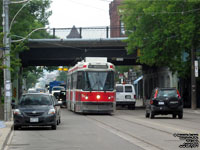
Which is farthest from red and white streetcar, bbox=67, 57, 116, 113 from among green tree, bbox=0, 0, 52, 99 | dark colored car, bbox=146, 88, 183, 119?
dark colored car, bbox=146, 88, 183, 119

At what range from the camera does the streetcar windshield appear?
37.5m

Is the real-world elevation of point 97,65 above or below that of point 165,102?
above

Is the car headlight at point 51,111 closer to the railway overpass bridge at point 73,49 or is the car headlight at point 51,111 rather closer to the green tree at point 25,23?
the green tree at point 25,23

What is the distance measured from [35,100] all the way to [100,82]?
43.0 feet

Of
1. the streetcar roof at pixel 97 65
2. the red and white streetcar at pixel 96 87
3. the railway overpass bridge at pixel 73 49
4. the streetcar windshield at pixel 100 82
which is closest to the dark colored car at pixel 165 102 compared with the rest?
the red and white streetcar at pixel 96 87

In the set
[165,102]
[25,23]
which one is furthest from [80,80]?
[25,23]

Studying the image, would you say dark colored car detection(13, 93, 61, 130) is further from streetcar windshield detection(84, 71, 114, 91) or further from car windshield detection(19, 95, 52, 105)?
streetcar windshield detection(84, 71, 114, 91)

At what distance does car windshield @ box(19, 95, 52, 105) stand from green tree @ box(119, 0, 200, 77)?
21993 mm

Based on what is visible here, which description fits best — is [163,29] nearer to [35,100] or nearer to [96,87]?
[96,87]

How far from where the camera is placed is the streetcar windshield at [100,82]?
3753cm

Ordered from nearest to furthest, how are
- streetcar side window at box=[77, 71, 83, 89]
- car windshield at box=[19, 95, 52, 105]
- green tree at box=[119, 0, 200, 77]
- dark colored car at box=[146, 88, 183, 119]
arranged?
car windshield at box=[19, 95, 52, 105] → dark colored car at box=[146, 88, 183, 119] → streetcar side window at box=[77, 71, 83, 89] → green tree at box=[119, 0, 200, 77]

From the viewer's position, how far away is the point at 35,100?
24.9 m

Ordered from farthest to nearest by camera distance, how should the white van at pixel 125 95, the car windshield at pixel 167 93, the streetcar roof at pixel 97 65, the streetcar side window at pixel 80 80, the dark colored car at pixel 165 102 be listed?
the white van at pixel 125 95
the streetcar side window at pixel 80 80
the streetcar roof at pixel 97 65
the car windshield at pixel 167 93
the dark colored car at pixel 165 102

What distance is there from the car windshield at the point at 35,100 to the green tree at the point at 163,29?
22.0m
